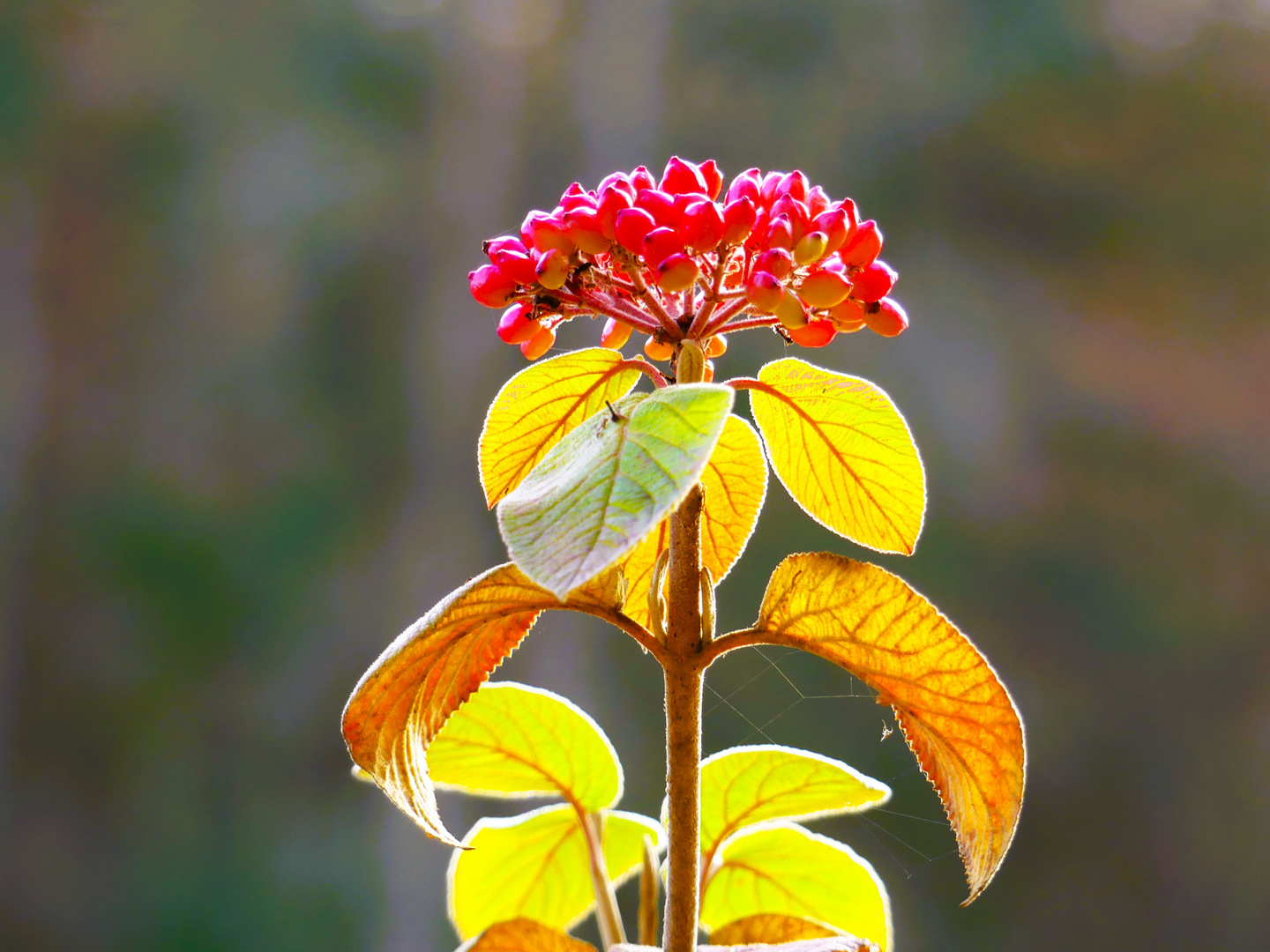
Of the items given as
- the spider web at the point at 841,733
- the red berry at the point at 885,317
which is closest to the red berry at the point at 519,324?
the red berry at the point at 885,317

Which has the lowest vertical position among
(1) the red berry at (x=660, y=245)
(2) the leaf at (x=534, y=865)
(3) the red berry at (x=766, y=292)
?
(2) the leaf at (x=534, y=865)

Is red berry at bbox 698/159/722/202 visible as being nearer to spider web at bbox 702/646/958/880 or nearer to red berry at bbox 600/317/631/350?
red berry at bbox 600/317/631/350

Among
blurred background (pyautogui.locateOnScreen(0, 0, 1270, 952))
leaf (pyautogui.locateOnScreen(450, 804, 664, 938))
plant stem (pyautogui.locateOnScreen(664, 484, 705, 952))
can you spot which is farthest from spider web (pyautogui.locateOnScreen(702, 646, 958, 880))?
plant stem (pyautogui.locateOnScreen(664, 484, 705, 952))

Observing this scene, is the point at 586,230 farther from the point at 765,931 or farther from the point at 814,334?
the point at 765,931

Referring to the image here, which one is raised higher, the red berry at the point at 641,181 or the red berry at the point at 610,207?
the red berry at the point at 641,181

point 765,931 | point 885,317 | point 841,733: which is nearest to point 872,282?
point 885,317

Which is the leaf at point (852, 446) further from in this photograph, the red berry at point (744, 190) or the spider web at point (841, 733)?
the spider web at point (841, 733)

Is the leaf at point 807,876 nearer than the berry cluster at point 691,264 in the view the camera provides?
No
